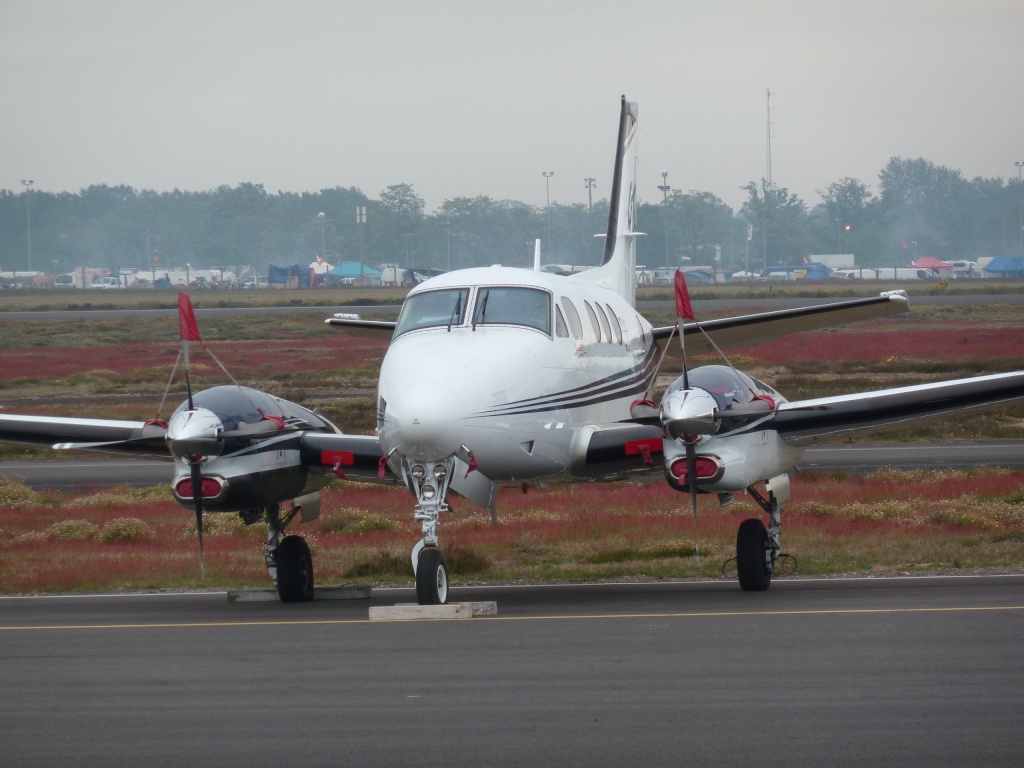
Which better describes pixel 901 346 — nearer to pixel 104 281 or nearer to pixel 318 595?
pixel 318 595

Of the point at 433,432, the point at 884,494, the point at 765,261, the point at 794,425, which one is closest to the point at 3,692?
the point at 433,432

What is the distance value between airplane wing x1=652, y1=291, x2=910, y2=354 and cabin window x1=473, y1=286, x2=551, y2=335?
2.83 m

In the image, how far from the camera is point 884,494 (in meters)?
20.8

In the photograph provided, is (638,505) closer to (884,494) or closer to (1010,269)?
(884,494)

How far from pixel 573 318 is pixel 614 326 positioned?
1.84 m

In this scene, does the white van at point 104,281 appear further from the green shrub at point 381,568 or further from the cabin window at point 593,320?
the cabin window at point 593,320

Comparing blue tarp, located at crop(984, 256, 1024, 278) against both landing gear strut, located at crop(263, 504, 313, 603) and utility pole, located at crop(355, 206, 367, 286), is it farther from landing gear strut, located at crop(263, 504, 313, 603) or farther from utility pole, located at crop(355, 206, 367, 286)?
landing gear strut, located at crop(263, 504, 313, 603)

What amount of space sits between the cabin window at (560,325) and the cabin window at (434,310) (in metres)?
0.98

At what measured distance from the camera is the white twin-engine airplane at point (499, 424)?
10.9 meters

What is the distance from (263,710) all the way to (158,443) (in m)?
6.81

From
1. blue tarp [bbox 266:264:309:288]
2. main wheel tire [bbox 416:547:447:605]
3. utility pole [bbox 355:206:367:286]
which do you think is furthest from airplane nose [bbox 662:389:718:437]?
blue tarp [bbox 266:264:309:288]

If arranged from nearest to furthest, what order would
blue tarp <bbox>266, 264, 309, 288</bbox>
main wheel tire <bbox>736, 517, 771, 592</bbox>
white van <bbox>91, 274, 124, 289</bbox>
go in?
main wheel tire <bbox>736, 517, 771, 592</bbox>
blue tarp <bbox>266, 264, 309, 288</bbox>
white van <bbox>91, 274, 124, 289</bbox>

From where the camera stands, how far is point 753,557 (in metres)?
12.6

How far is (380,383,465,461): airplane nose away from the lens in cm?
1026
